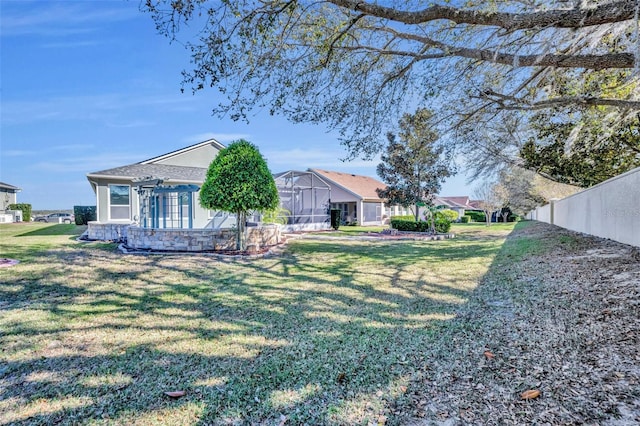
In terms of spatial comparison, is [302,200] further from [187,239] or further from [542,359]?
[542,359]

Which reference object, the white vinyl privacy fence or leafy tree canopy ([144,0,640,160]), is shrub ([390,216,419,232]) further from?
leafy tree canopy ([144,0,640,160])

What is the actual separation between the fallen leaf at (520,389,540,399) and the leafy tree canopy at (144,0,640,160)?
15.7 ft

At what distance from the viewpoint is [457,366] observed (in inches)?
126

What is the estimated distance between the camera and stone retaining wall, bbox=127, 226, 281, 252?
11914 millimetres

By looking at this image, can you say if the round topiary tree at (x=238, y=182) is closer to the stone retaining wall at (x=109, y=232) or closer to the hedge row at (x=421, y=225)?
the stone retaining wall at (x=109, y=232)

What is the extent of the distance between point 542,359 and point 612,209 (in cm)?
813

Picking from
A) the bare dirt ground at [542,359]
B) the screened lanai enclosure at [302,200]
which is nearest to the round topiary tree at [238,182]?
the bare dirt ground at [542,359]

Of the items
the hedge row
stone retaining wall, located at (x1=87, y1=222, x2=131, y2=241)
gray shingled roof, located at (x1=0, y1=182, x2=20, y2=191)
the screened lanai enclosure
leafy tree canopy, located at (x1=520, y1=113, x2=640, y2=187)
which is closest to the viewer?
leafy tree canopy, located at (x1=520, y1=113, x2=640, y2=187)

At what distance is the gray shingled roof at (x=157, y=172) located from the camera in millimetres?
16723

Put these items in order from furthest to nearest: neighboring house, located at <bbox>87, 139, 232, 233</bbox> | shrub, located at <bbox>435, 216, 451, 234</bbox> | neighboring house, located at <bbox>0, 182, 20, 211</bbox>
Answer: neighboring house, located at <bbox>0, 182, 20, 211</bbox>, shrub, located at <bbox>435, 216, 451, 234</bbox>, neighboring house, located at <bbox>87, 139, 232, 233</bbox>

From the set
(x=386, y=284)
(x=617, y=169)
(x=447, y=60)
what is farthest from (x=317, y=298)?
(x=617, y=169)

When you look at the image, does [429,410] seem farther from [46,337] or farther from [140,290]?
[140,290]

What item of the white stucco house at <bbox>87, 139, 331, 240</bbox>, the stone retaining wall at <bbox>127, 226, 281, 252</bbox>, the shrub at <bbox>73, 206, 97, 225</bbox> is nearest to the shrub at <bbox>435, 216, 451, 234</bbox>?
the white stucco house at <bbox>87, 139, 331, 240</bbox>

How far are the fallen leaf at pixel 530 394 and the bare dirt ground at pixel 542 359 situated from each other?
0.03 meters
